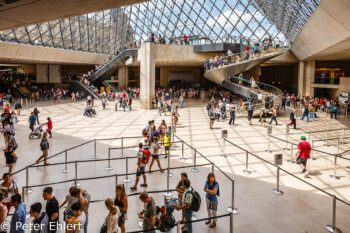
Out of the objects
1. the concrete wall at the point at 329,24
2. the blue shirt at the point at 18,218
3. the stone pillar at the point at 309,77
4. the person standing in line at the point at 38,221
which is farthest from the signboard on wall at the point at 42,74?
the person standing in line at the point at 38,221

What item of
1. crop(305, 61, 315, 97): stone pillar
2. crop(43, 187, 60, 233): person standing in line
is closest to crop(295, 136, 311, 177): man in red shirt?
crop(43, 187, 60, 233): person standing in line

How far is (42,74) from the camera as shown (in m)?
42.1

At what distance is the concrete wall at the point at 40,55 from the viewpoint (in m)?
26.8

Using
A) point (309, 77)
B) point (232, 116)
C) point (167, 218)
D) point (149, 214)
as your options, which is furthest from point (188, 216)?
point (309, 77)

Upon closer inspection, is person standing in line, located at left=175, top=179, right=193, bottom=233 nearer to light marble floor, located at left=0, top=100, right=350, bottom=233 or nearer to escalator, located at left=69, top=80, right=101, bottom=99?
light marble floor, located at left=0, top=100, right=350, bottom=233

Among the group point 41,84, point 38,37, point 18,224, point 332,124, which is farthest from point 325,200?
point 41,84

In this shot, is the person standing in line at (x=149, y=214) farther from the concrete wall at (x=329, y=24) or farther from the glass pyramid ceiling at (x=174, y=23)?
the glass pyramid ceiling at (x=174, y=23)

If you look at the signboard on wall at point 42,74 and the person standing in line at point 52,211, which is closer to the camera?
the person standing in line at point 52,211

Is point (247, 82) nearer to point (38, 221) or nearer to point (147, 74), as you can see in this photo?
point (147, 74)

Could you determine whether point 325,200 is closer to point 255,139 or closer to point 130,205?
point 130,205

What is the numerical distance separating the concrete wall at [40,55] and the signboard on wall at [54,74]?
5031 mm

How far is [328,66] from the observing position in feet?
119

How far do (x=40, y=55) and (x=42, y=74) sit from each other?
11.8m

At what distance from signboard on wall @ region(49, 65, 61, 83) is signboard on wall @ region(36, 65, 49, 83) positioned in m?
0.57
